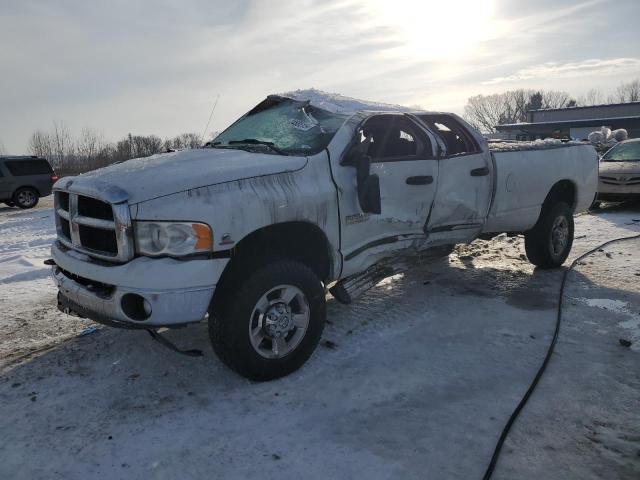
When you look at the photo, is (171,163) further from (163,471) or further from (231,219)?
(163,471)

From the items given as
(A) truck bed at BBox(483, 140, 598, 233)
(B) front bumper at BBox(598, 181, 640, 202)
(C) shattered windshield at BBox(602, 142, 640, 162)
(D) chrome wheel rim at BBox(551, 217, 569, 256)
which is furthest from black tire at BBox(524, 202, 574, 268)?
(C) shattered windshield at BBox(602, 142, 640, 162)

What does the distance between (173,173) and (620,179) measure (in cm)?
1009

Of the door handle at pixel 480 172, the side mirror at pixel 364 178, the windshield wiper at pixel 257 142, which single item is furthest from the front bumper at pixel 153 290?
the door handle at pixel 480 172

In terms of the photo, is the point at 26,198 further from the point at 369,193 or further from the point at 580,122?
the point at 580,122

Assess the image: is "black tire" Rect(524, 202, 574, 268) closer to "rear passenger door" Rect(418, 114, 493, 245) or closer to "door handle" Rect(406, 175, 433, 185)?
"rear passenger door" Rect(418, 114, 493, 245)

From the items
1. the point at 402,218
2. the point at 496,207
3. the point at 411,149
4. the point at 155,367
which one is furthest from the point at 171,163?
the point at 496,207

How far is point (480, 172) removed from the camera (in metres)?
4.82

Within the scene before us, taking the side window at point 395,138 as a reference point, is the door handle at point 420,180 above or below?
below

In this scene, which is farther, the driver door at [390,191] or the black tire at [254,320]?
the driver door at [390,191]

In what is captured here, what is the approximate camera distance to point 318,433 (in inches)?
109

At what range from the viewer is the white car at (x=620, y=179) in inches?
402

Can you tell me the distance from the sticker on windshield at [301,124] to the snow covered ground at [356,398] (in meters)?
1.65

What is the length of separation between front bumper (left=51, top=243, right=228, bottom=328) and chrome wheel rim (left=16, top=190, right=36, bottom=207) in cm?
1518

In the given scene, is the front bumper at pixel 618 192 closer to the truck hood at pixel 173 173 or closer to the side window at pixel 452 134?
the side window at pixel 452 134
